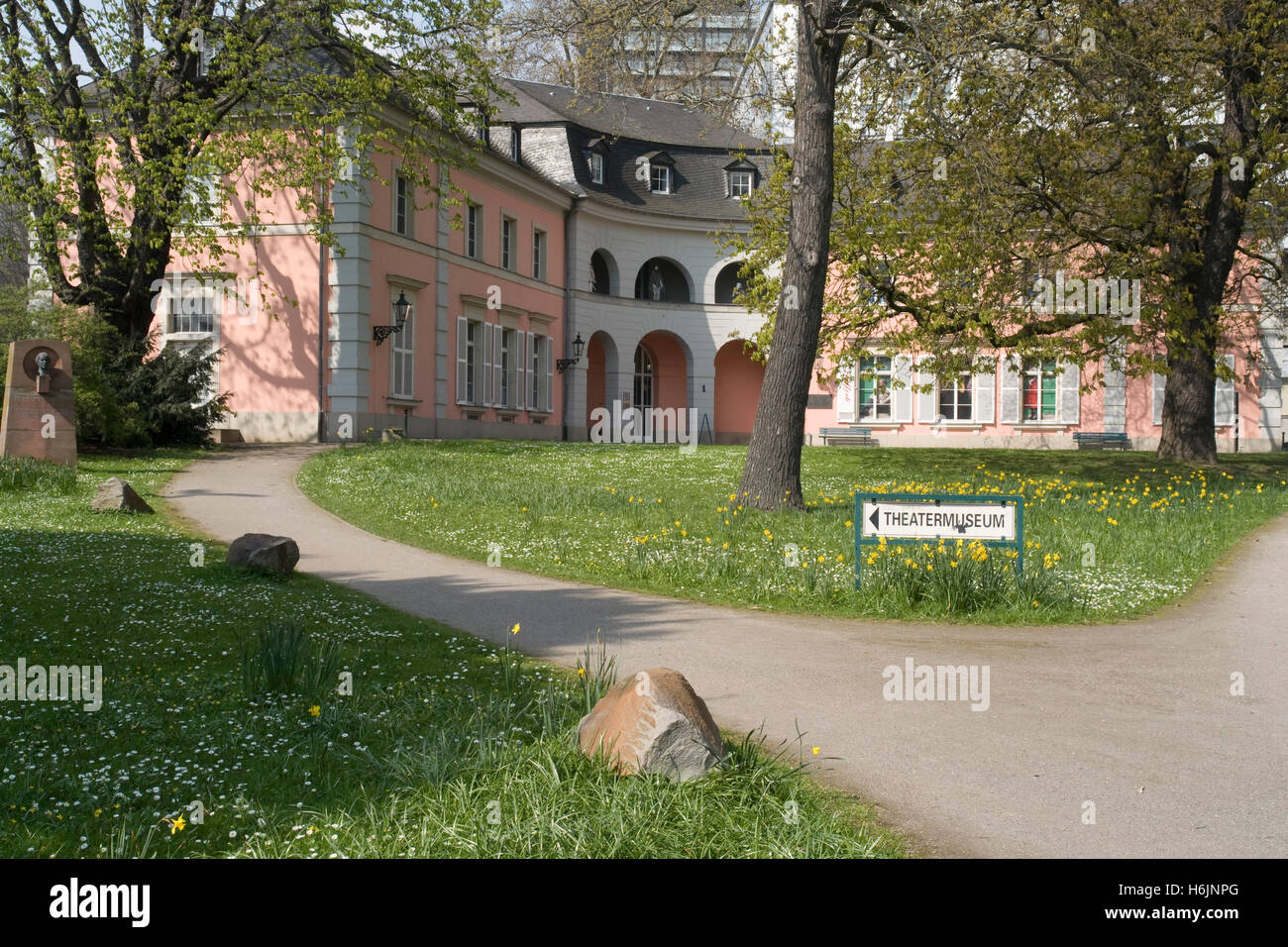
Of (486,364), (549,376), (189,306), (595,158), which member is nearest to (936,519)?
(189,306)

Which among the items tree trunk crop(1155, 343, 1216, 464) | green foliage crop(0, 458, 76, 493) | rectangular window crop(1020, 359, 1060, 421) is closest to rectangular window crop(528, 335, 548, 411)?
rectangular window crop(1020, 359, 1060, 421)

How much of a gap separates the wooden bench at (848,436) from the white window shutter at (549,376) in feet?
33.1

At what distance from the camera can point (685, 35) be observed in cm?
1802

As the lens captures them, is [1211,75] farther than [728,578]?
Yes

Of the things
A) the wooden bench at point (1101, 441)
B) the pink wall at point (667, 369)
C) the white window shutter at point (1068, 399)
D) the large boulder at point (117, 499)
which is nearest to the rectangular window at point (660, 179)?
the pink wall at point (667, 369)

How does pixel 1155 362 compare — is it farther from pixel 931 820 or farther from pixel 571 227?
pixel 571 227

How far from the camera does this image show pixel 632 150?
43.9 meters

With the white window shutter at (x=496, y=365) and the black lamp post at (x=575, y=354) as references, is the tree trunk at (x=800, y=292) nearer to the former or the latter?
the white window shutter at (x=496, y=365)

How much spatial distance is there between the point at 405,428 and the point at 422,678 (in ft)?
80.3

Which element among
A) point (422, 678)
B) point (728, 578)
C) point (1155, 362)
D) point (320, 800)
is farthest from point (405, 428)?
point (320, 800)

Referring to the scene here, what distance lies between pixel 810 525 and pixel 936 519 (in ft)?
14.1

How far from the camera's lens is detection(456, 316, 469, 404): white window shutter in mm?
33938

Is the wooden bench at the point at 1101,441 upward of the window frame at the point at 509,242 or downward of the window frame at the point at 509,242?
downward

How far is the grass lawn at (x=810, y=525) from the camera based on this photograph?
10.2 meters
